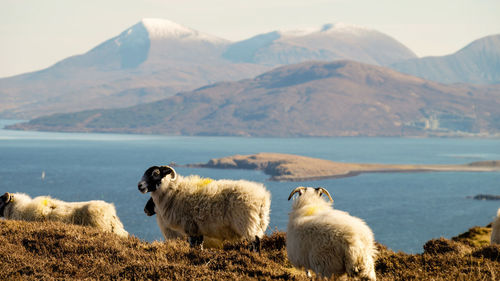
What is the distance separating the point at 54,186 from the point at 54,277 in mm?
170737

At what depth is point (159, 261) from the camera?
8797 mm

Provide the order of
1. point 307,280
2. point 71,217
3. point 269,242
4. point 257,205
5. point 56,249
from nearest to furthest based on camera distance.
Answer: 1. point 307,280
2. point 56,249
3. point 257,205
4. point 269,242
5. point 71,217

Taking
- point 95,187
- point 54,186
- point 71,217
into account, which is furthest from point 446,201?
point 71,217

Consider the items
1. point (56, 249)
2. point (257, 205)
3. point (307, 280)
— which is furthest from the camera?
point (257, 205)

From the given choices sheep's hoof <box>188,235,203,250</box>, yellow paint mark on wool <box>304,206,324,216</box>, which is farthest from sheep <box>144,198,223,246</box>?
yellow paint mark on wool <box>304,206,324,216</box>

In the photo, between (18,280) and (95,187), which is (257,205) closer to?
(18,280)

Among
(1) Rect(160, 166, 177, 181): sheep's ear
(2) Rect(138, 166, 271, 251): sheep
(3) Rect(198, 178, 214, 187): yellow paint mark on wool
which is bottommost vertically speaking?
(2) Rect(138, 166, 271, 251): sheep

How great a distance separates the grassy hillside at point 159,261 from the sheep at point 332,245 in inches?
15.5

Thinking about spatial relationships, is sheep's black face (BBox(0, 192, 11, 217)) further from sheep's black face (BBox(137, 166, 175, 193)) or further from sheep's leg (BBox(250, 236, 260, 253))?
sheep's leg (BBox(250, 236, 260, 253))

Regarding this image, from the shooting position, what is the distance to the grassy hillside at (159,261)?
7.91 metres

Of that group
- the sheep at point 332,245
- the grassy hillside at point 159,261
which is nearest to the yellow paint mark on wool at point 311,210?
the sheep at point 332,245

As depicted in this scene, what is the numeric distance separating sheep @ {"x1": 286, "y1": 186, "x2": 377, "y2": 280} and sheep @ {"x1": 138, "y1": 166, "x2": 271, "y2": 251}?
75.9 inches

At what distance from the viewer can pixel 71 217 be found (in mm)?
14711

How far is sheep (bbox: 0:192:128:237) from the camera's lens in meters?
14.7
